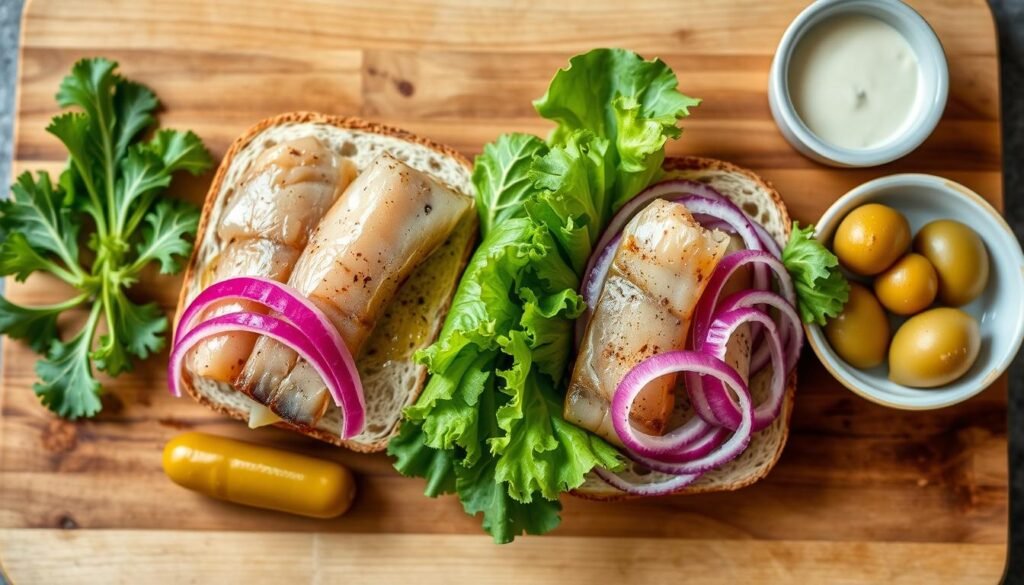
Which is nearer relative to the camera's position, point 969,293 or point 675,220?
point 675,220

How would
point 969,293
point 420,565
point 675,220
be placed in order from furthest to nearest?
point 420,565
point 969,293
point 675,220

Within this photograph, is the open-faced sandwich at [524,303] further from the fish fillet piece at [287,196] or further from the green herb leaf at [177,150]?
the green herb leaf at [177,150]

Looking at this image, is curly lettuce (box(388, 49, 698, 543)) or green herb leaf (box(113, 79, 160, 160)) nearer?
curly lettuce (box(388, 49, 698, 543))

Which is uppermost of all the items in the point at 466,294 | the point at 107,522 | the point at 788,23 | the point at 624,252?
the point at 788,23

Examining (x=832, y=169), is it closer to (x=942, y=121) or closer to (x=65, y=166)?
(x=942, y=121)

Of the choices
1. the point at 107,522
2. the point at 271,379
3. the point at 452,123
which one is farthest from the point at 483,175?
the point at 107,522

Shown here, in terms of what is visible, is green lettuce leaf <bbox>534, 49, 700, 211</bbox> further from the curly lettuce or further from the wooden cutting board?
the wooden cutting board

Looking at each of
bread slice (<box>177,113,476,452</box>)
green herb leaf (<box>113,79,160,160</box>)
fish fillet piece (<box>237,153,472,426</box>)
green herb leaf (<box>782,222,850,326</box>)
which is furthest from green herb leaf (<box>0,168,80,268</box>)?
green herb leaf (<box>782,222,850,326</box>)
